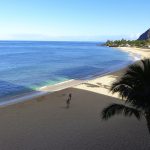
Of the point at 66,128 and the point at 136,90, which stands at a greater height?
the point at 136,90

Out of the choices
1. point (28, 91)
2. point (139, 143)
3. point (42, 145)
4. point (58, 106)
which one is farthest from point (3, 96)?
point (139, 143)

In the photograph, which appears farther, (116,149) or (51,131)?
(51,131)

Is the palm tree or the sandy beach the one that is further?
the sandy beach

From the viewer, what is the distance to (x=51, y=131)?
15180 mm

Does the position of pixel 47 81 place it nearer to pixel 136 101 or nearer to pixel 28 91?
pixel 28 91

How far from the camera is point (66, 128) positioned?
1570 cm

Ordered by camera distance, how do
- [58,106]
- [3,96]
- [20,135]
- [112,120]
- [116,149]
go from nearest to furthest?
[116,149] < [20,135] < [112,120] < [58,106] < [3,96]

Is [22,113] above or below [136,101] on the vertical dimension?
below

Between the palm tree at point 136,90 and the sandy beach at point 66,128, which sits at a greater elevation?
the palm tree at point 136,90

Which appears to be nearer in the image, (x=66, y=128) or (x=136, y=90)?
(x=136, y=90)

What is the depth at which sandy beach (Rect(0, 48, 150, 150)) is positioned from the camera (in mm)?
13273

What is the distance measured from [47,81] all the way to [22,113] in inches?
722

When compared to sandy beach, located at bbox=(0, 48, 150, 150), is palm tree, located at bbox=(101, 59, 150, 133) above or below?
above

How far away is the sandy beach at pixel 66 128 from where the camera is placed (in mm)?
13273
